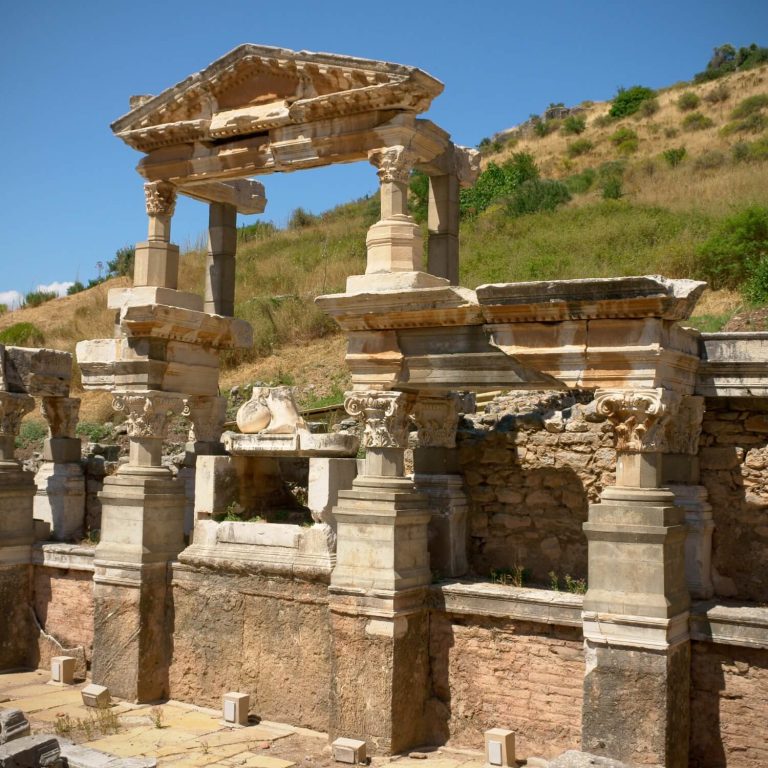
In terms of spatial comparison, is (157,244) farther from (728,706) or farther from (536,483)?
(728,706)

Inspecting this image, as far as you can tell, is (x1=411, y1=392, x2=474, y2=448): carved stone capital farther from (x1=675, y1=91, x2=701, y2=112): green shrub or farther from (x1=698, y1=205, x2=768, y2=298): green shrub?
(x1=675, y1=91, x2=701, y2=112): green shrub

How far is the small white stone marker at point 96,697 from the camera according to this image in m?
9.89

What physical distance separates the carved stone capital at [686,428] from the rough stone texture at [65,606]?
700 cm

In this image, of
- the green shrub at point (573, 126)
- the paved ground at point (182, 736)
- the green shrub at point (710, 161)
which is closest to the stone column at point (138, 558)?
the paved ground at point (182, 736)

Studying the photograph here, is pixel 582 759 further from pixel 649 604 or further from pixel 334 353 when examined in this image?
pixel 334 353

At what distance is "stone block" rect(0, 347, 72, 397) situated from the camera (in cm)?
1188

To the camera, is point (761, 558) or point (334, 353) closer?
point (761, 558)

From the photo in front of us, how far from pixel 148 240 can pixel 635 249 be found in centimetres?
1415

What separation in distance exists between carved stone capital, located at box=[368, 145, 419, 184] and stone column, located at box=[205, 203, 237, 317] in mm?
3031

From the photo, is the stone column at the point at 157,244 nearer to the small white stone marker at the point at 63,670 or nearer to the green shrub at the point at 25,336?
the small white stone marker at the point at 63,670

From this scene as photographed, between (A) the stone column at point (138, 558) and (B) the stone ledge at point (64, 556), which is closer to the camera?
(A) the stone column at point (138, 558)

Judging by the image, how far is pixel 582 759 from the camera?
20.5 feet

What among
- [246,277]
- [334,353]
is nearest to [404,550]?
[334,353]

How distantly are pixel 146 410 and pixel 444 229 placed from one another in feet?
12.6
